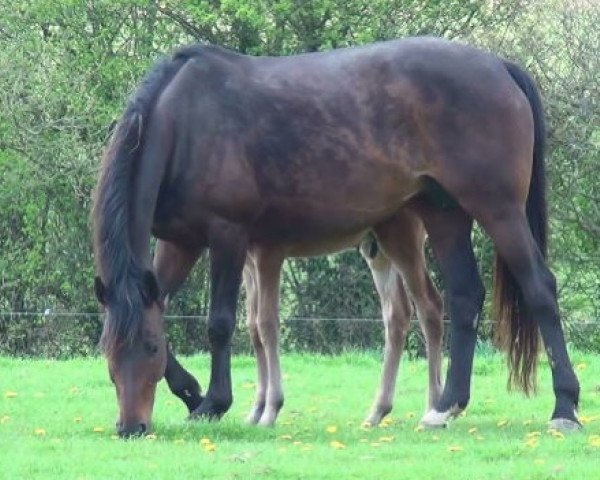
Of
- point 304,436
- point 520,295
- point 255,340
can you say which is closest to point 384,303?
point 255,340

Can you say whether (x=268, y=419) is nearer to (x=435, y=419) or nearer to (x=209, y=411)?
(x=209, y=411)

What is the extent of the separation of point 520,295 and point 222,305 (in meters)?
1.91

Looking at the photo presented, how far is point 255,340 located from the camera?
10.5 m

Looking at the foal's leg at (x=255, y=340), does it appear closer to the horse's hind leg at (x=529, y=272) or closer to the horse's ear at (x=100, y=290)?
the horse's ear at (x=100, y=290)

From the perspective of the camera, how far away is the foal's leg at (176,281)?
1003 cm

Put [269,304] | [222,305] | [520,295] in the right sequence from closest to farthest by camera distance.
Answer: [222,305], [520,295], [269,304]

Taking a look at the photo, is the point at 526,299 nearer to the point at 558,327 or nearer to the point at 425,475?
the point at 558,327

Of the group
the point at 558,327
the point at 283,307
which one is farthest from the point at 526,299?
the point at 283,307

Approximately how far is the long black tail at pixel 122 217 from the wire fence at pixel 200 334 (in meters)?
6.64

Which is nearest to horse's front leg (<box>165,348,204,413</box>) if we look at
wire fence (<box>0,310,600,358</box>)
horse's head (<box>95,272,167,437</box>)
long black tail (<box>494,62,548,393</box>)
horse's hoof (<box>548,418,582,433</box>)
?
horse's head (<box>95,272,167,437</box>)

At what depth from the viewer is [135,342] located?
9094mm

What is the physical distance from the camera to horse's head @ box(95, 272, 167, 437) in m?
8.99

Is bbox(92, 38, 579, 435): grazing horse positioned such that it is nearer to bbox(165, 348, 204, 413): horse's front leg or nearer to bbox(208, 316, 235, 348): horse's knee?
bbox(208, 316, 235, 348): horse's knee

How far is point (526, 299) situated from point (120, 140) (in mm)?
2701
